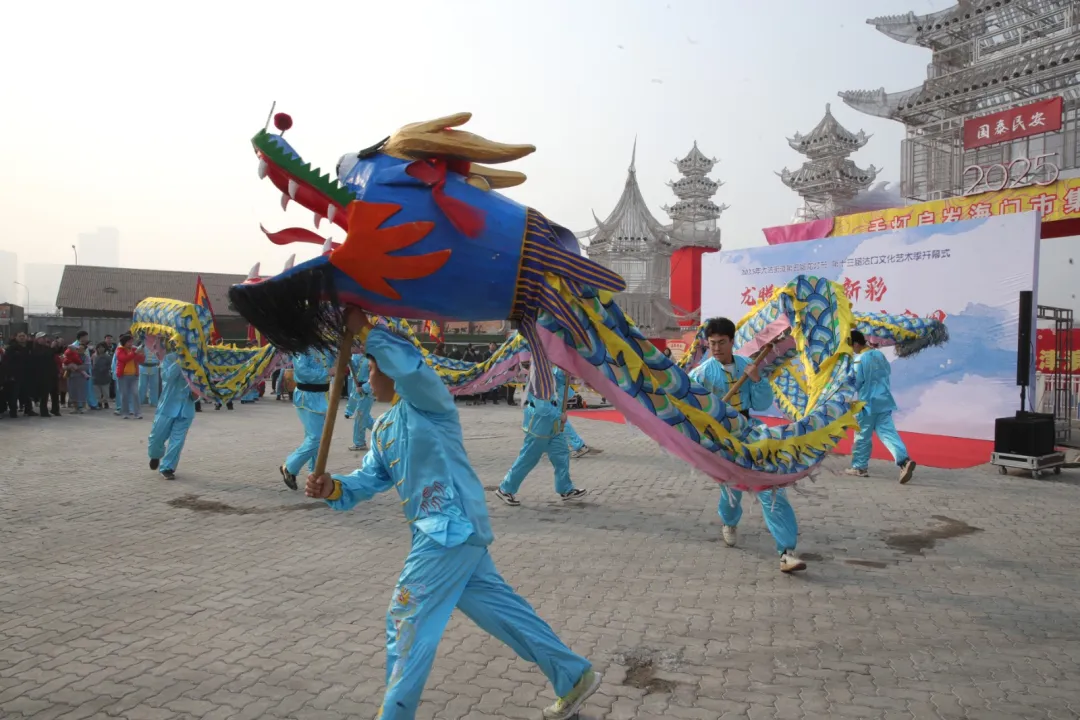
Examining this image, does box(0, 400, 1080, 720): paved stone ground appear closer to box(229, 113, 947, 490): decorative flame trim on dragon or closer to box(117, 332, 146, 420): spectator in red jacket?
box(229, 113, 947, 490): decorative flame trim on dragon

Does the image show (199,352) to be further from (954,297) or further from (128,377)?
(954,297)

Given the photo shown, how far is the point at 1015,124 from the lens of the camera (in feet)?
49.6

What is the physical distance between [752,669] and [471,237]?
2.32m

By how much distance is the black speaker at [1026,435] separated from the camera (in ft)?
26.3

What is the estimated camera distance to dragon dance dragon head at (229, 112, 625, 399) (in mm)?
2314

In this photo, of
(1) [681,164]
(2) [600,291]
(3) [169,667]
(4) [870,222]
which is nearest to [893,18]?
(4) [870,222]

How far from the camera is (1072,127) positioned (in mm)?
15875

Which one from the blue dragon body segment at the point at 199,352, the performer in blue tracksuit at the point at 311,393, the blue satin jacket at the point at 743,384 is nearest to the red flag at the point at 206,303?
the blue dragon body segment at the point at 199,352

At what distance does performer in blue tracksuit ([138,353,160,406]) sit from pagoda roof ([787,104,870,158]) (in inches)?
885

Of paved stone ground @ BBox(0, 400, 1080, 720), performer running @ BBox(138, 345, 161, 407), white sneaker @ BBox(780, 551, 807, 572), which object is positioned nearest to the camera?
paved stone ground @ BBox(0, 400, 1080, 720)

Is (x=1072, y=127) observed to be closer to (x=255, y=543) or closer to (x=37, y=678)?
(x=255, y=543)

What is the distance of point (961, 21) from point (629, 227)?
16355 mm

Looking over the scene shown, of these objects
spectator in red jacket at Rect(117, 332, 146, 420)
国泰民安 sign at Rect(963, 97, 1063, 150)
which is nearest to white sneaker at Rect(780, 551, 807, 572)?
spectator in red jacket at Rect(117, 332, 146, 420)

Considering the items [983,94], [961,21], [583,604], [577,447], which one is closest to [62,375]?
[577,447]
